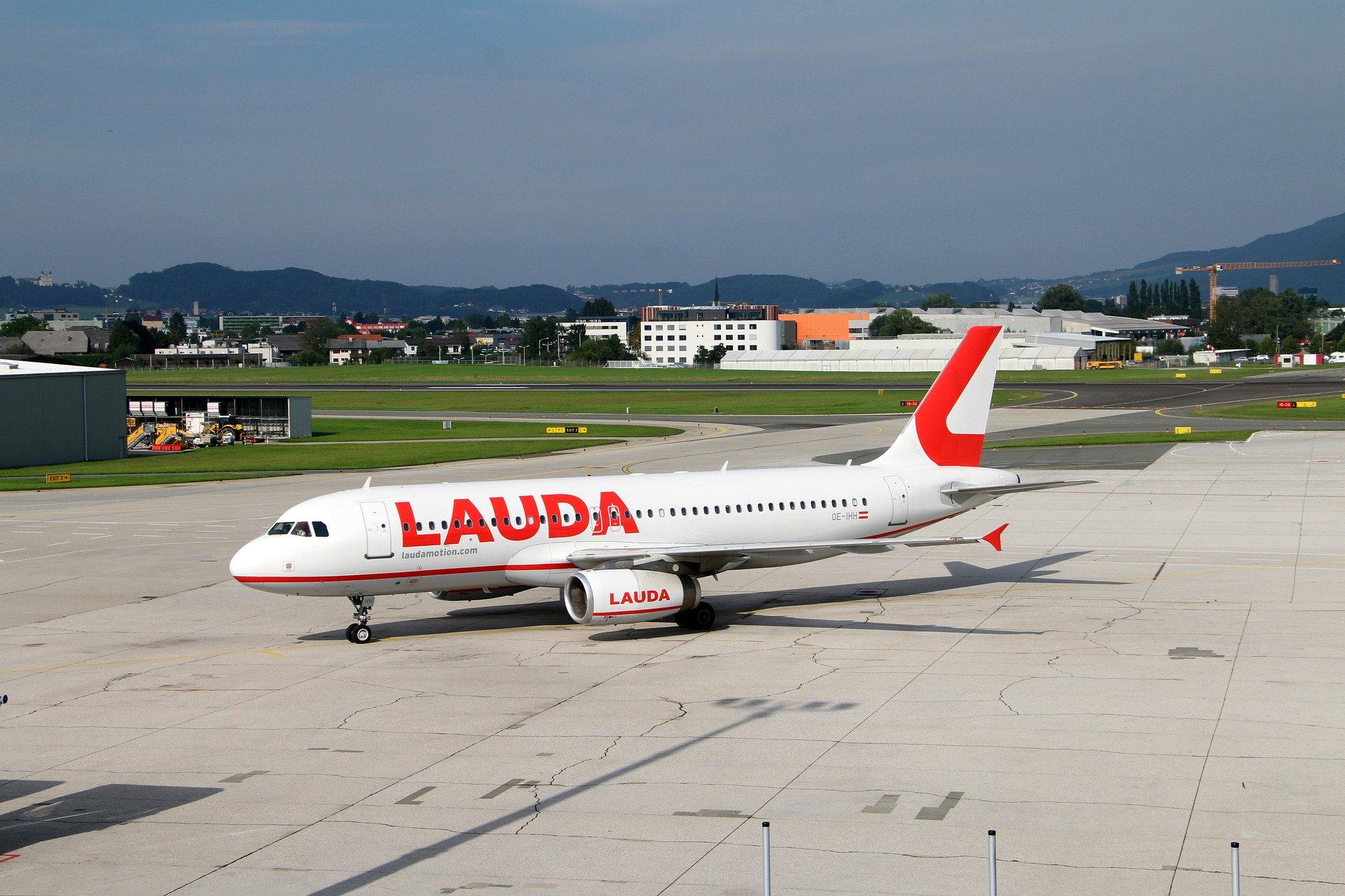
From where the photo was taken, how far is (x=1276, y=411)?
10575cm

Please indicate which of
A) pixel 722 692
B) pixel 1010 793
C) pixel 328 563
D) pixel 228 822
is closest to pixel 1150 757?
pixel 1010 793

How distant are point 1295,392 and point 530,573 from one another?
120 metres

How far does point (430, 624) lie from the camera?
115 feet

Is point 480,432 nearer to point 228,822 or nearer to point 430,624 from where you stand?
point 430,624

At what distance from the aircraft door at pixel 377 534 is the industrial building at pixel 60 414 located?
60859 mm

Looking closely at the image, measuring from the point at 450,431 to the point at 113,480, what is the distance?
116 feet

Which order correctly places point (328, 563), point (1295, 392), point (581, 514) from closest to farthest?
point (328, 563) → point (581, 514) → point (1295, 392)

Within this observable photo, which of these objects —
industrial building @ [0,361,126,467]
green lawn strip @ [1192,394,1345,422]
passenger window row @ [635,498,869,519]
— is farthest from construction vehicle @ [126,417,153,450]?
green lawn strip @ [1192,394,1345,422]

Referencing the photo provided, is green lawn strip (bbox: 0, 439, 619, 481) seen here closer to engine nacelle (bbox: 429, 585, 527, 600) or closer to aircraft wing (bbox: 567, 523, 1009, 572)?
engine nacelle (bbox: 429, 585, 527, 600)

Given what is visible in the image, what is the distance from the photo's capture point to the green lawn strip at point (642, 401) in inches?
5034

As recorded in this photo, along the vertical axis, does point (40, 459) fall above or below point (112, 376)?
below

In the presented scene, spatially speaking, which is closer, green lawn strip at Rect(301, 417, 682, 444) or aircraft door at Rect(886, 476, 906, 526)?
aircraft door at Rect(886, 476, 906, 526)

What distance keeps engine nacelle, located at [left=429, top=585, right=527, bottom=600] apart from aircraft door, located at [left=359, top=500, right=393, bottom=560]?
7.51 feet

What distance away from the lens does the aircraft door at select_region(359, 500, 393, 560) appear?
3167 cm
